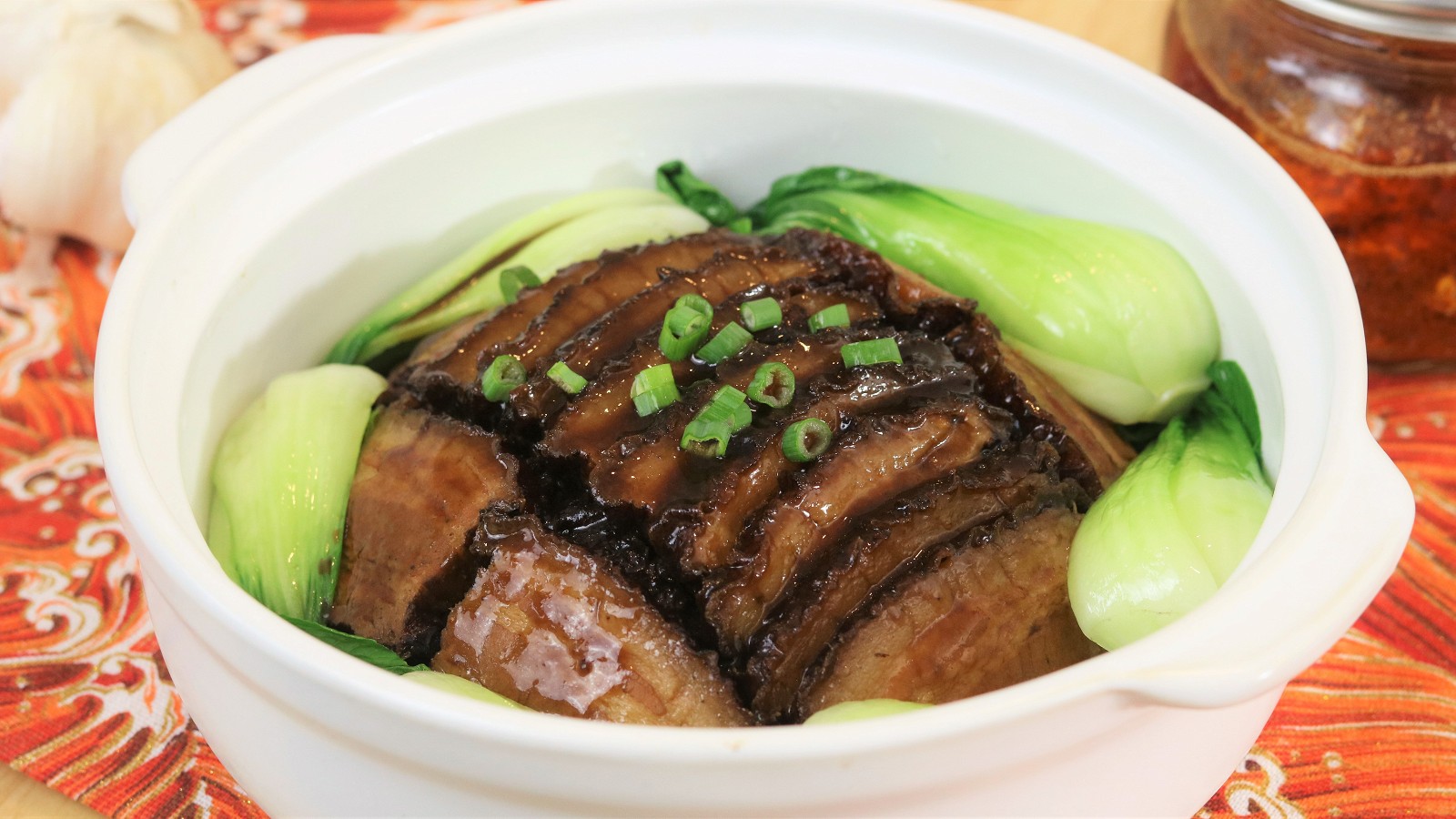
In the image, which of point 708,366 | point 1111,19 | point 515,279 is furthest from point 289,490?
point 1111,19

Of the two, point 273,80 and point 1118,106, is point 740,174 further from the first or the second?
point 273,80

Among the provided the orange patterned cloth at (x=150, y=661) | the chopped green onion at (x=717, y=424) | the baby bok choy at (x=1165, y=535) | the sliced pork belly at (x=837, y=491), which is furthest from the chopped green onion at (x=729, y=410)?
the orange patterned cloth at (x=150, y=661)

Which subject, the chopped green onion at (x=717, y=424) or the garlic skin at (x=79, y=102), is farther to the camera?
the garlic skin at (x=79, y=102)

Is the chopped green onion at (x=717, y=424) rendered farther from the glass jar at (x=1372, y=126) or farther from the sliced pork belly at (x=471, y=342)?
the glass jar at (x=1372, y=126)

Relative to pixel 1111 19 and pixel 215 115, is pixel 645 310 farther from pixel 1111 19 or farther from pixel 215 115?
pixel 1111 19

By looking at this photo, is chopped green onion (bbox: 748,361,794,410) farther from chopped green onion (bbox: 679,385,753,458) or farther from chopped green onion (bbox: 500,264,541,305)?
chopped green onion (bbox: 500,264,541,305)

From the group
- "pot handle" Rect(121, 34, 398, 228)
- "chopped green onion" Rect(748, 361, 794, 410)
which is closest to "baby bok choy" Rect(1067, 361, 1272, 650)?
"chopped green onion" Rect(748, 361, 794, 410)
